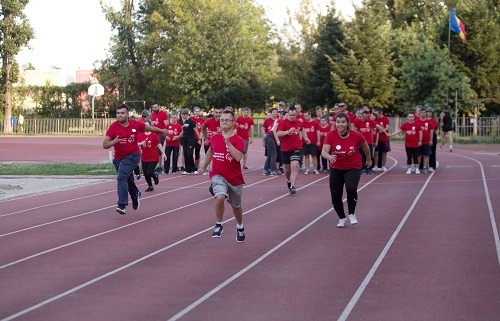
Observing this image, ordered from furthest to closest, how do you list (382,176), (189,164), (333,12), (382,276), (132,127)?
(333,12) → (189,164) → (382,176) → (132,127) → (382,276)

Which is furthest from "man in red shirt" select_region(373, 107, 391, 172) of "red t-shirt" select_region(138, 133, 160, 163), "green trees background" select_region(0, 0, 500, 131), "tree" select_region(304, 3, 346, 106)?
"tree" select_region(304, 3, 346, 106)

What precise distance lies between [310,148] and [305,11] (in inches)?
1894

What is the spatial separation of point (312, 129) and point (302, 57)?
4710cm

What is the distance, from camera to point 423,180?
21172 mm

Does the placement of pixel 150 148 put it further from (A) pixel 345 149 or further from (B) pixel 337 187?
(A) pixel 345 149

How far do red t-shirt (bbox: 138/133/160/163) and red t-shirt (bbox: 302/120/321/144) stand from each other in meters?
6.65

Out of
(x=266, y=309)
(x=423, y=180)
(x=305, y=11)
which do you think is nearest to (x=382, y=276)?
(x=266, y=309)

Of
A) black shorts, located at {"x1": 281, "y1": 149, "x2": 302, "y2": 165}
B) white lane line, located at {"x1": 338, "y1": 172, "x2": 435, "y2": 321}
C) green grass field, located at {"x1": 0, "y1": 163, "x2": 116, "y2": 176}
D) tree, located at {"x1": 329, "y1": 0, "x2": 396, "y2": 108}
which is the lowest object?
white lane line, located at {"x1": 338, "y1": 172, "x2": 435, "y2": 321}

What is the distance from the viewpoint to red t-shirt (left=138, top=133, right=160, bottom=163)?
60.5 ft

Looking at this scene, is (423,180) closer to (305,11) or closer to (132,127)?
(132,127)

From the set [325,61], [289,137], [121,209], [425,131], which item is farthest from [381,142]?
[325,61]

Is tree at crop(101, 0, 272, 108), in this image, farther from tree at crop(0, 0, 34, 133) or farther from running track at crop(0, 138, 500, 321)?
running track at crop(0, 138, 500, 321)

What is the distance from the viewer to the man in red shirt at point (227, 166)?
1122 cm

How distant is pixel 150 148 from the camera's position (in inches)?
730
